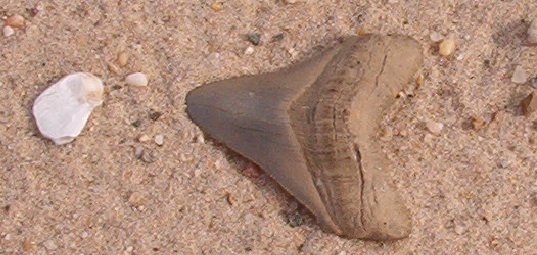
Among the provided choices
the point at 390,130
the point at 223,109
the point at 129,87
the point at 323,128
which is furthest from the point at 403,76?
the point at 129,87

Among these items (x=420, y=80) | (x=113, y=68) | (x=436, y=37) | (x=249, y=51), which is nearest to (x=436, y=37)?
(x=436, y=37)

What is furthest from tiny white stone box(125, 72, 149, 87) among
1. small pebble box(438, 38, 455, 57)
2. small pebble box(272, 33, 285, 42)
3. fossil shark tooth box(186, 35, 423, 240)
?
small pebble box(438, 38, 455, 57)

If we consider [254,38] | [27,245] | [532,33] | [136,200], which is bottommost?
[27,245]

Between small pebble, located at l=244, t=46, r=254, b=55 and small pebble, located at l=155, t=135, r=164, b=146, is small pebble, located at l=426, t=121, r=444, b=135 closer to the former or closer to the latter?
small pebble, located at l=244, t=46, r=254, b=55

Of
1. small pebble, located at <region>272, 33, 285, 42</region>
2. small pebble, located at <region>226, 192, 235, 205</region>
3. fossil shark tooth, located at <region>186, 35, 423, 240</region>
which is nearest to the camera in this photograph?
fossil shark tooth, located at <region>186, 35, 423, 240</region>

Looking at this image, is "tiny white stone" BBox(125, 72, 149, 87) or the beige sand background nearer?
the beige sand background

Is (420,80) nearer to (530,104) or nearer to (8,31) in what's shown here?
(530,104)
